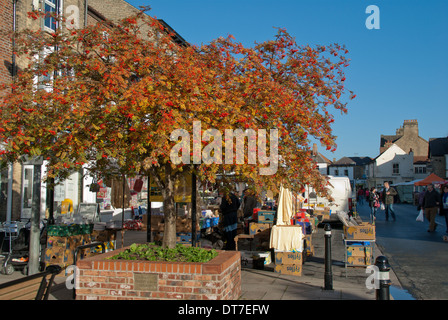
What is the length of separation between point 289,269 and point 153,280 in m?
4.40

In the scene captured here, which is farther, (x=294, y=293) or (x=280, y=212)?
(x=280, y=212)

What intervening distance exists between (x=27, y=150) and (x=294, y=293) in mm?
5152

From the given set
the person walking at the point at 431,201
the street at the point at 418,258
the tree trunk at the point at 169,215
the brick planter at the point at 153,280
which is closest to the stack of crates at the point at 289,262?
the street at the point at 418,258

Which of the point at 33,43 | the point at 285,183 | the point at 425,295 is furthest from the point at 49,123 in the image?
the point at 425,295

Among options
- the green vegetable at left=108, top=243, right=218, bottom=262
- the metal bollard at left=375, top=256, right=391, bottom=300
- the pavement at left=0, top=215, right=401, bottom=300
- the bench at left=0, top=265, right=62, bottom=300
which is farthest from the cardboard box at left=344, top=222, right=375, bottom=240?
the bench at left=0, top=265, right=62, bottom=300

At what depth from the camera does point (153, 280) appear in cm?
539

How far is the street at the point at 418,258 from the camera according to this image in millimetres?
8055

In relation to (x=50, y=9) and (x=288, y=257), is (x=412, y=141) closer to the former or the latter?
(x=50, y=9)

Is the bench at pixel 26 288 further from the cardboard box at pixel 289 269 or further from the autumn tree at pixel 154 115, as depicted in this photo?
the cardboard box at pixel 289 269

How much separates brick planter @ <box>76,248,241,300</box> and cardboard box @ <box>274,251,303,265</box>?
3.47 meters

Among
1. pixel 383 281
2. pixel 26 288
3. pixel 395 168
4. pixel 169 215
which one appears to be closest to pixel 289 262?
pixel 169 215
